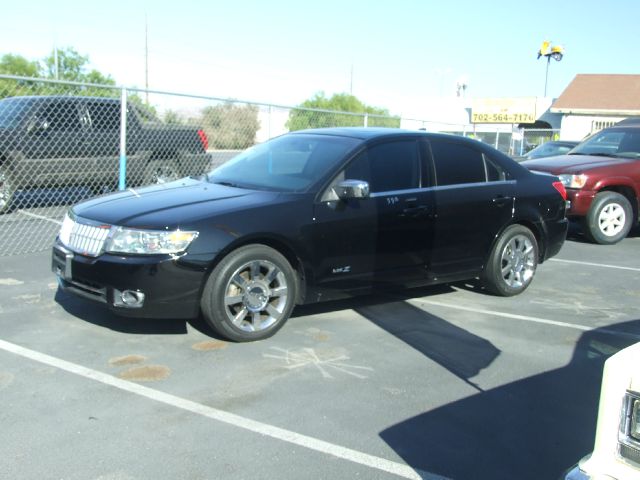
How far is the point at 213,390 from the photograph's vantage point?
412cm

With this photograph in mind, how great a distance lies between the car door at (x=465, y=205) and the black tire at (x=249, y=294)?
1.64 m

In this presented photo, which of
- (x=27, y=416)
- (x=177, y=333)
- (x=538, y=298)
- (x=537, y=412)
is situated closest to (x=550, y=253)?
(x=538, y=298)

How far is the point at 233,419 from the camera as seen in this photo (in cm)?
373

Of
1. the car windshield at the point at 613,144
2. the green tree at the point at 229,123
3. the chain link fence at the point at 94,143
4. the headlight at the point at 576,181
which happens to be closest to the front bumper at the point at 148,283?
the chain link fence at the point at 94,143

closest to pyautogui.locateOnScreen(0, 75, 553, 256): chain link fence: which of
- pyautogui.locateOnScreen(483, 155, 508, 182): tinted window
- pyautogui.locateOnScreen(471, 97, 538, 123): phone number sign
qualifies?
pyautogui.locateOnScreen(483, 155, 508, 182): tinted window

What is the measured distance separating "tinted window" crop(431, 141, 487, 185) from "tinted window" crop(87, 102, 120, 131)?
648cm

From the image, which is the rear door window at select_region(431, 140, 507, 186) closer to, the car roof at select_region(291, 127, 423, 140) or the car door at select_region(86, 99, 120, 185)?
the car roof at select_region(291, 127, 423, 140)

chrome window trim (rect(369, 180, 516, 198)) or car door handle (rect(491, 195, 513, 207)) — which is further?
car door handle (rect(491, 195, 513, 207))

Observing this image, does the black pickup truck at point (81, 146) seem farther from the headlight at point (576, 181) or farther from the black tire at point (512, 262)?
the headlight at point (576, 181)

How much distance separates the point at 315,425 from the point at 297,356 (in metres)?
1.12

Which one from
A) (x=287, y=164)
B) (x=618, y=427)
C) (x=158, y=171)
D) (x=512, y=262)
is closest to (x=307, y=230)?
(x=287, y=164)

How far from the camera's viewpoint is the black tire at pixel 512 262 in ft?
21.4

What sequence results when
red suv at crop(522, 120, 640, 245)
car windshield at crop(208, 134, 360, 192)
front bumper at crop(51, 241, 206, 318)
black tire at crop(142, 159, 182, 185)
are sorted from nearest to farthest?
front bumper at crop(51, 241, 206, 318)
car windshield at crop(208, 134, 360, 192)
red suv at crop(522, 120, 640, 245)
black tire at crop(142, 159, 182, 185)

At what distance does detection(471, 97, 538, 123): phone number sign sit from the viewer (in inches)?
1400
